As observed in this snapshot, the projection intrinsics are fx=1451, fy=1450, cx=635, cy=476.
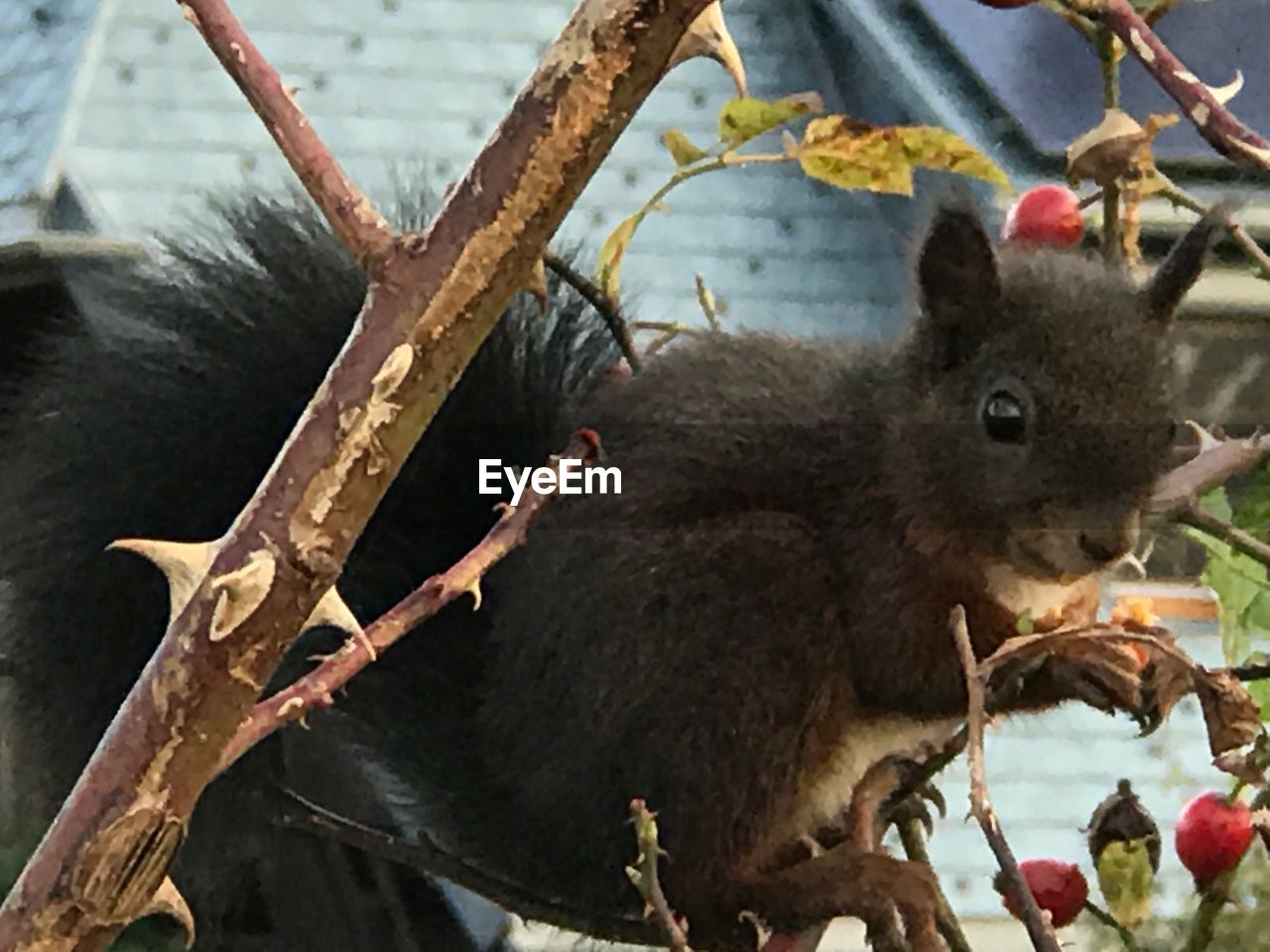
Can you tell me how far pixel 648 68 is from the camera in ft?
1.13

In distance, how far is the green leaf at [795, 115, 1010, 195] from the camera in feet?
1.97

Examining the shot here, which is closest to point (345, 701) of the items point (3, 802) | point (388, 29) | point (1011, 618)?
point (3, 802)

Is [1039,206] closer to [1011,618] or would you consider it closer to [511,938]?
[1011,618]

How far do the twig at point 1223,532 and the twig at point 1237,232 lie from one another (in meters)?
0.10

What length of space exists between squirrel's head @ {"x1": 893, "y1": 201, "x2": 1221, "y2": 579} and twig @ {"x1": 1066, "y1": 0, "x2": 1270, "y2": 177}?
0.67ft

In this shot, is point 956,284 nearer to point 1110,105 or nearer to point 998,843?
point 1110,105

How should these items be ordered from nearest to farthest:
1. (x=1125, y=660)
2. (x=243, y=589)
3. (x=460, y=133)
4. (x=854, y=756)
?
(x=243, y=589) → (x=1125, y=660) → (x=854, y=756) → (x=460, y=133)

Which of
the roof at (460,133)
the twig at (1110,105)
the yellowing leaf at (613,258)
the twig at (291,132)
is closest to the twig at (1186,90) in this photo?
the twig at (1110,105)

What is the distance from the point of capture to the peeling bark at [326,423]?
0.34 metres

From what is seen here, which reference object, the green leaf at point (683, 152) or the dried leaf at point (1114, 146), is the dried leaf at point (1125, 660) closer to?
the dried leaf at point (1114, 146)

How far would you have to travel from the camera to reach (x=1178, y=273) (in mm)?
601

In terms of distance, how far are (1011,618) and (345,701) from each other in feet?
1.02

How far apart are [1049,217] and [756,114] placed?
131 millimetres

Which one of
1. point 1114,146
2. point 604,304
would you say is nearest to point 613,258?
point 604,304
